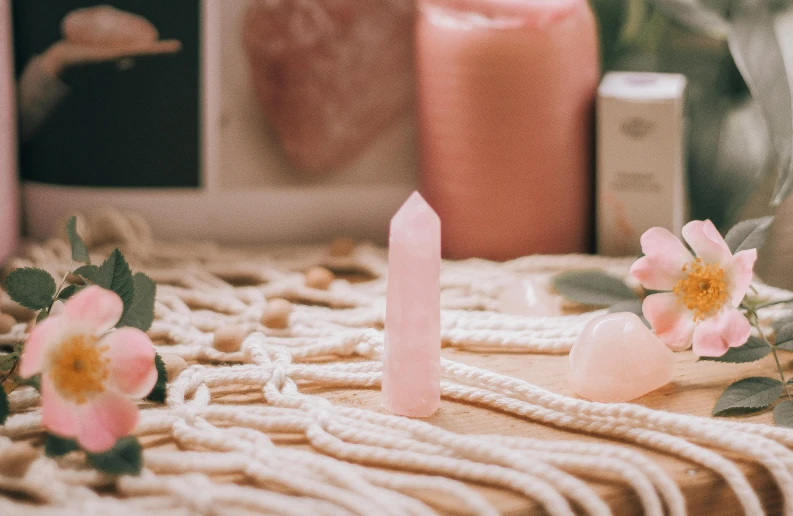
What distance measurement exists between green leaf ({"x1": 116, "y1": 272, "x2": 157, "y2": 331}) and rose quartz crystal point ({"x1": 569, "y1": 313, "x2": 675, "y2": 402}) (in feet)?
0.78

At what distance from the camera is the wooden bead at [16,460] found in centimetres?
36

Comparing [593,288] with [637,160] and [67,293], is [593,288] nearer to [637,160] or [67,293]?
[637,160]

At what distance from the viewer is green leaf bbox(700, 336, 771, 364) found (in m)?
0.48

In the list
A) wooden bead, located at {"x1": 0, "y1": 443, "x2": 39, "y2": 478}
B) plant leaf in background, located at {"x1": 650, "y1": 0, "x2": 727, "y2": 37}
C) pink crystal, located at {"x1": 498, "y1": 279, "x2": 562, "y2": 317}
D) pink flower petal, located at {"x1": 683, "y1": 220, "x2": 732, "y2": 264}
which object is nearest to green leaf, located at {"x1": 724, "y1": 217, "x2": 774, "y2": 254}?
pink flower petal, located at {"x1": 683, "y1": 220, "x2": 732, "y2": 264}

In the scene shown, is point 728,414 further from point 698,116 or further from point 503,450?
point 698,116

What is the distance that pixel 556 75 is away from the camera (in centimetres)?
71

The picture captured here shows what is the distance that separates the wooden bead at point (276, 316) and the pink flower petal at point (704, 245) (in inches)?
10.6

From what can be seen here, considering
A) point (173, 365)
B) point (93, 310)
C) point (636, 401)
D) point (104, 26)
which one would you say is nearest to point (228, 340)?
point (173, 365)

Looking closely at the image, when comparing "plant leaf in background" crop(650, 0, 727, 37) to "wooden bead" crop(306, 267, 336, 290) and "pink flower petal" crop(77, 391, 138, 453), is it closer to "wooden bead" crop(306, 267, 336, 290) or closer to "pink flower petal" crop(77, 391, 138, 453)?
"wooden bead" crop(306, 267, 336, 290)

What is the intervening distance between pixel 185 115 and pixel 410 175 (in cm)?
22

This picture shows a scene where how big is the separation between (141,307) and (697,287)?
0.31m

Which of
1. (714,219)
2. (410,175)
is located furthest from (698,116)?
(410,175)

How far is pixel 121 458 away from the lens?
1.21ft

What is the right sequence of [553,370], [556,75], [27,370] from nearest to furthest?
[27,370]
[553,370]
[556,75]
